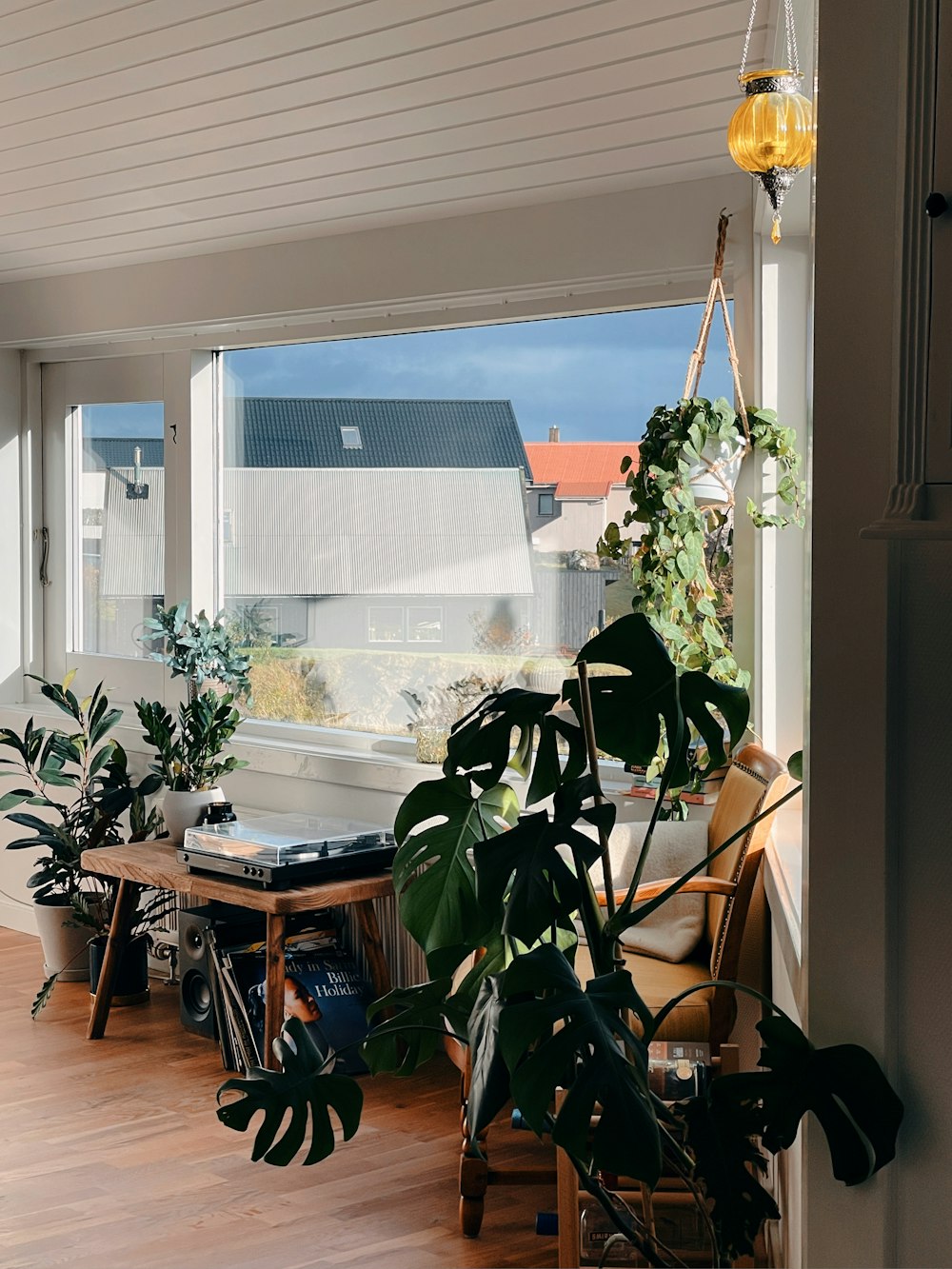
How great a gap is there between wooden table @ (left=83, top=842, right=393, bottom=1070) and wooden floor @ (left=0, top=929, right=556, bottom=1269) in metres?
0.26

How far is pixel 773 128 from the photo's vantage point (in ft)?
7.87

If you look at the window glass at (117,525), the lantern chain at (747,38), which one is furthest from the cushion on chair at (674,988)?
the window glass at (117,525)

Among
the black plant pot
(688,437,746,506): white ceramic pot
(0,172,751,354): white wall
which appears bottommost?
the black plant pot

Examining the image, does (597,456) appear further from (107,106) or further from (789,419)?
(107,106)

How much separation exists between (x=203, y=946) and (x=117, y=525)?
1953mm

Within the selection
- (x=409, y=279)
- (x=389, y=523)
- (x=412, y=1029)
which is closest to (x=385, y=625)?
(x=389, y=523)

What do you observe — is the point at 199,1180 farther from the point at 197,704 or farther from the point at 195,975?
the point at 197,704

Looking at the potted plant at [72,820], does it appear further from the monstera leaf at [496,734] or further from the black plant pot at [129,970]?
the monstera leaf at [496,734]

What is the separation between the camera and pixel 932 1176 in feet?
4.81

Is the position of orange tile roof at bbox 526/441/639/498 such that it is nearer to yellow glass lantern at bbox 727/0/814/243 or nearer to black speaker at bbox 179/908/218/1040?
yellow glass lantern at bbox 727/0/814/243

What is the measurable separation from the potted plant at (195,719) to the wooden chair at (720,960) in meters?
1.64

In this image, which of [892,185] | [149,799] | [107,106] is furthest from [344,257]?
[892,185]

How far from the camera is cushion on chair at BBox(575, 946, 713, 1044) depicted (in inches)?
116

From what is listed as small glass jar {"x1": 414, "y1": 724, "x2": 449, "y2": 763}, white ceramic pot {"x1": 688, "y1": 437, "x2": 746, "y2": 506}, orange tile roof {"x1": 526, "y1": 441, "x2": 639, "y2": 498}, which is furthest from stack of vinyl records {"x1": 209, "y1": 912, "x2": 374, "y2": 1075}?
white ceramic pot {"x1": 688, "y1": 437, "x2": 746, "y2": 506}
